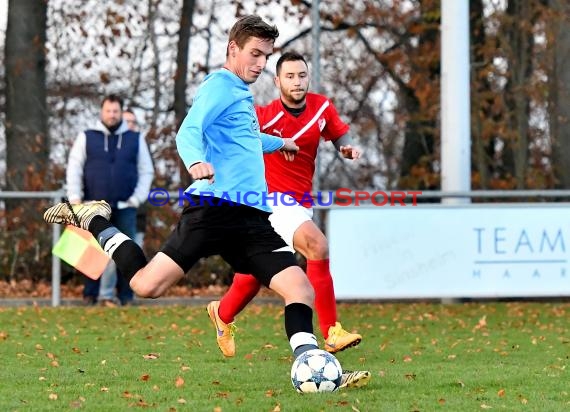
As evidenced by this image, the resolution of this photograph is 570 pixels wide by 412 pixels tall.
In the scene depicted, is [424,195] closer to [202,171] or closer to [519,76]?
[519,76]

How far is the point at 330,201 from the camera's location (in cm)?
1309

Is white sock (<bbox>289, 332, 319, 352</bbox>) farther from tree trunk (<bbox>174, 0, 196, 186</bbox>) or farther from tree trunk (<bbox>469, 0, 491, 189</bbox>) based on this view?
tree trunk (<bbox>174, 0, 196, 186</bbox>)

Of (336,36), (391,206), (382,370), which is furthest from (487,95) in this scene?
(382,370)

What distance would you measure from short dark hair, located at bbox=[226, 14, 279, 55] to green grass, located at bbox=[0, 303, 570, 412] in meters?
1.83

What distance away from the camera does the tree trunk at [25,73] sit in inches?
645

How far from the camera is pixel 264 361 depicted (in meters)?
8.23

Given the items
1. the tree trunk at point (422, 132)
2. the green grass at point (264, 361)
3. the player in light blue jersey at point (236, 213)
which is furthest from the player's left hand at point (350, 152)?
the tree trunk at point (422, 132)

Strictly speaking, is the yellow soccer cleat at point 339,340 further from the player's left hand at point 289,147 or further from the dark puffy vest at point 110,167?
the dark puffy vest at point 110,167

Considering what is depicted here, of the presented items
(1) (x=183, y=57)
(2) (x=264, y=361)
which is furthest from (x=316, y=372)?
(1) (x=183, y=57)

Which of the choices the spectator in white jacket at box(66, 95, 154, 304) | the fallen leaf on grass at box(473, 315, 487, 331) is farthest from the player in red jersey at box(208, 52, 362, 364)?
the spectator in white jacket at box(66, 95, 154, 304)

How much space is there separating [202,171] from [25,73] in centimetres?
1102

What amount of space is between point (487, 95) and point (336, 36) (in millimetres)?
2469

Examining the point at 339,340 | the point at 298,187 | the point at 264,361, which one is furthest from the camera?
the point at 298,187

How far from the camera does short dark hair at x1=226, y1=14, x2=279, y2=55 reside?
657cm
